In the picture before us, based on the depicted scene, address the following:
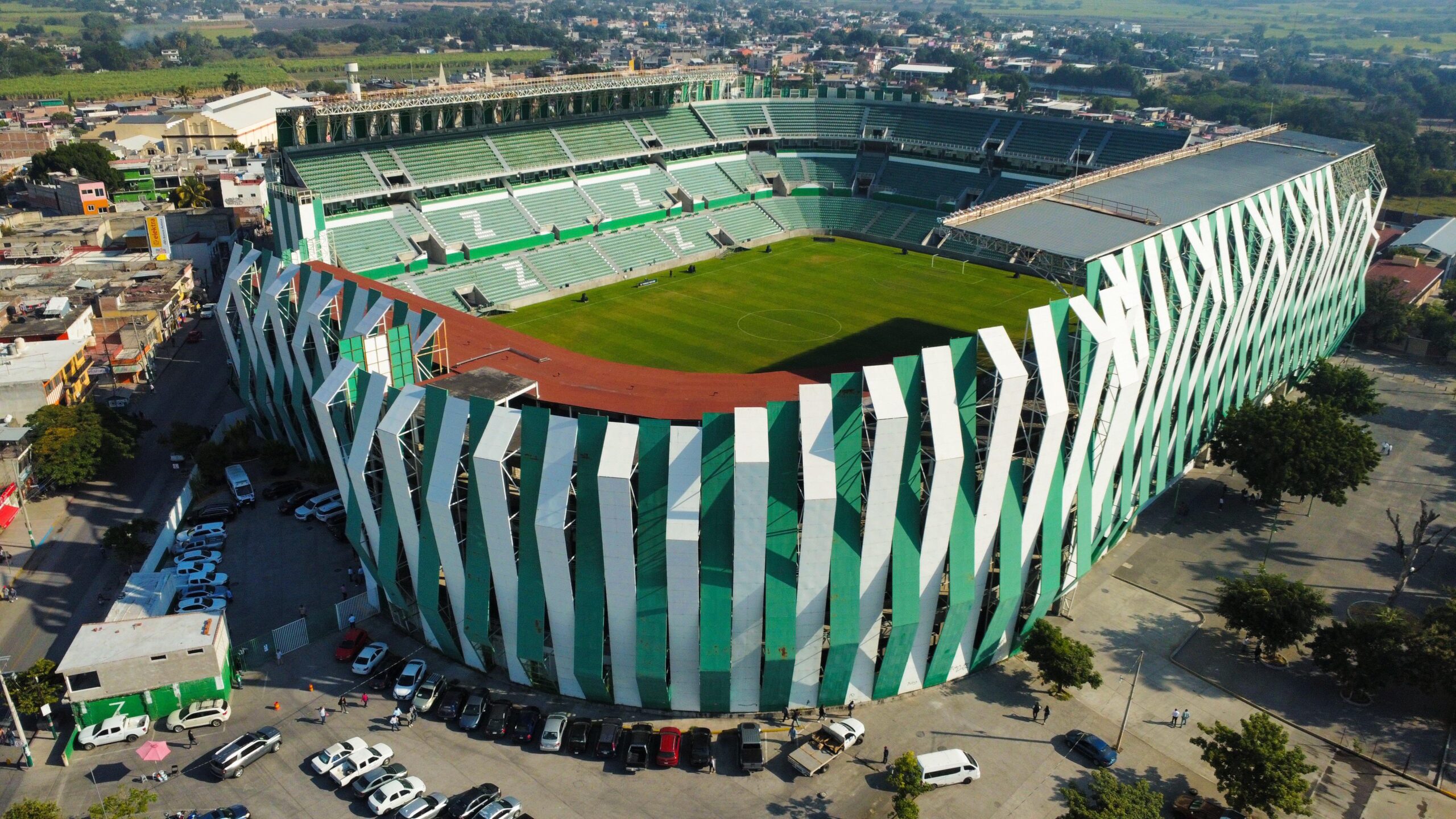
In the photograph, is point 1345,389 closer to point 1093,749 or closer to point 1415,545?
point 1415,545

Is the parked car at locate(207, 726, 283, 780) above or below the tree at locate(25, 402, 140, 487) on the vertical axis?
below

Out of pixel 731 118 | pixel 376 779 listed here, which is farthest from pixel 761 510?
pixel 731 118

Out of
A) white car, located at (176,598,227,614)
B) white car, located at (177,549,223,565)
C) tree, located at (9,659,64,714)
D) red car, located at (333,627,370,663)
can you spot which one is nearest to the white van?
red car, located at (333,627,370,663)


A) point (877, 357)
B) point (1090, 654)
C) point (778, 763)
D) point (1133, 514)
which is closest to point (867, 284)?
point (877, 357)

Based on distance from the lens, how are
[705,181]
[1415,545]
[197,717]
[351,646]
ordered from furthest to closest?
[705,181], [1415,545], [351,646], [197,717]

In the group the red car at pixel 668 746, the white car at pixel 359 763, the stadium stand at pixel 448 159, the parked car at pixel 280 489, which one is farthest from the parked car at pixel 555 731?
the stadium stand at pixel 448 159

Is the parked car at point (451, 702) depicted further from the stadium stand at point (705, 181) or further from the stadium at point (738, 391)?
the stadium stand at point (705, 181)

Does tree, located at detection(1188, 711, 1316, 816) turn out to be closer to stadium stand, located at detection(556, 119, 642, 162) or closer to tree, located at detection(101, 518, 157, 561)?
tree, located at detection(101, 518, 157, 561)

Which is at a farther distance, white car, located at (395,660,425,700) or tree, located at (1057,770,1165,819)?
white car, located at (395,660,425,700)
